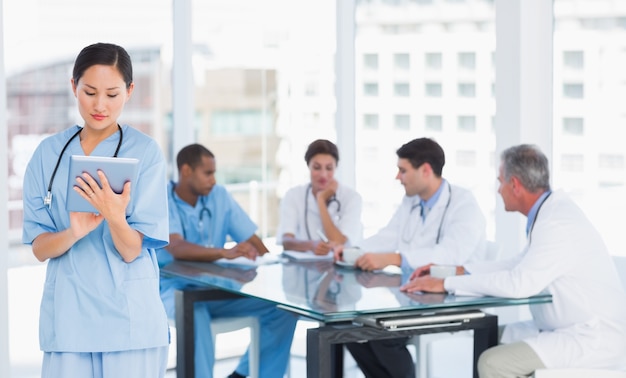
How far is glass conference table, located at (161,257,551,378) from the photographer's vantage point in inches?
115

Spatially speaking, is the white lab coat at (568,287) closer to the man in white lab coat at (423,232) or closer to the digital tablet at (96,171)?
the man in white lab coat at (423,232)

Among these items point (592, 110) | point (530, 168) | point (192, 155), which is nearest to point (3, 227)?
point (192, 155)

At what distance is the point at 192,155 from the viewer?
4.17 meters

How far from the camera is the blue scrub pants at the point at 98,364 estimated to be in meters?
2.25

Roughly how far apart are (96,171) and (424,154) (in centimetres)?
192

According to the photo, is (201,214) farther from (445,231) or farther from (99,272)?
(99,272)

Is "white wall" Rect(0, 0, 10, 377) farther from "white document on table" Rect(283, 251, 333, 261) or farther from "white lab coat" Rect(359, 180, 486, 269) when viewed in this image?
"white lab coat" Rect(359, 180, 486, 269)

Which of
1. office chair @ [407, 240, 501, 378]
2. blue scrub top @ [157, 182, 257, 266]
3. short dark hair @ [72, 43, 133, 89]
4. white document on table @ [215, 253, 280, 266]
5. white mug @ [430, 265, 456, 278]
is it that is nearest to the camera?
short dark hair @ [72, 43, 133, 89]

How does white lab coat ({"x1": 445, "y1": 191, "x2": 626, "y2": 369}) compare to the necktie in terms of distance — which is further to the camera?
the necktie

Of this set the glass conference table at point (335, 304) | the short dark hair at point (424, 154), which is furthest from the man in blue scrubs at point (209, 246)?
the short dark hair at point (424, 154)

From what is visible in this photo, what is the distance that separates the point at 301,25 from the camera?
5.56 metres

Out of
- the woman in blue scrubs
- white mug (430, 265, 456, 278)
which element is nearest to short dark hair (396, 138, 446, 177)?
white mug (430, 265, 456, 278)

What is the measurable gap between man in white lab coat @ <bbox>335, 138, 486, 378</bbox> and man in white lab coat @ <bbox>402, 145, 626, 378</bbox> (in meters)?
0.46

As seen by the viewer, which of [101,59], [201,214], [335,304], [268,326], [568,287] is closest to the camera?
[101,59]
